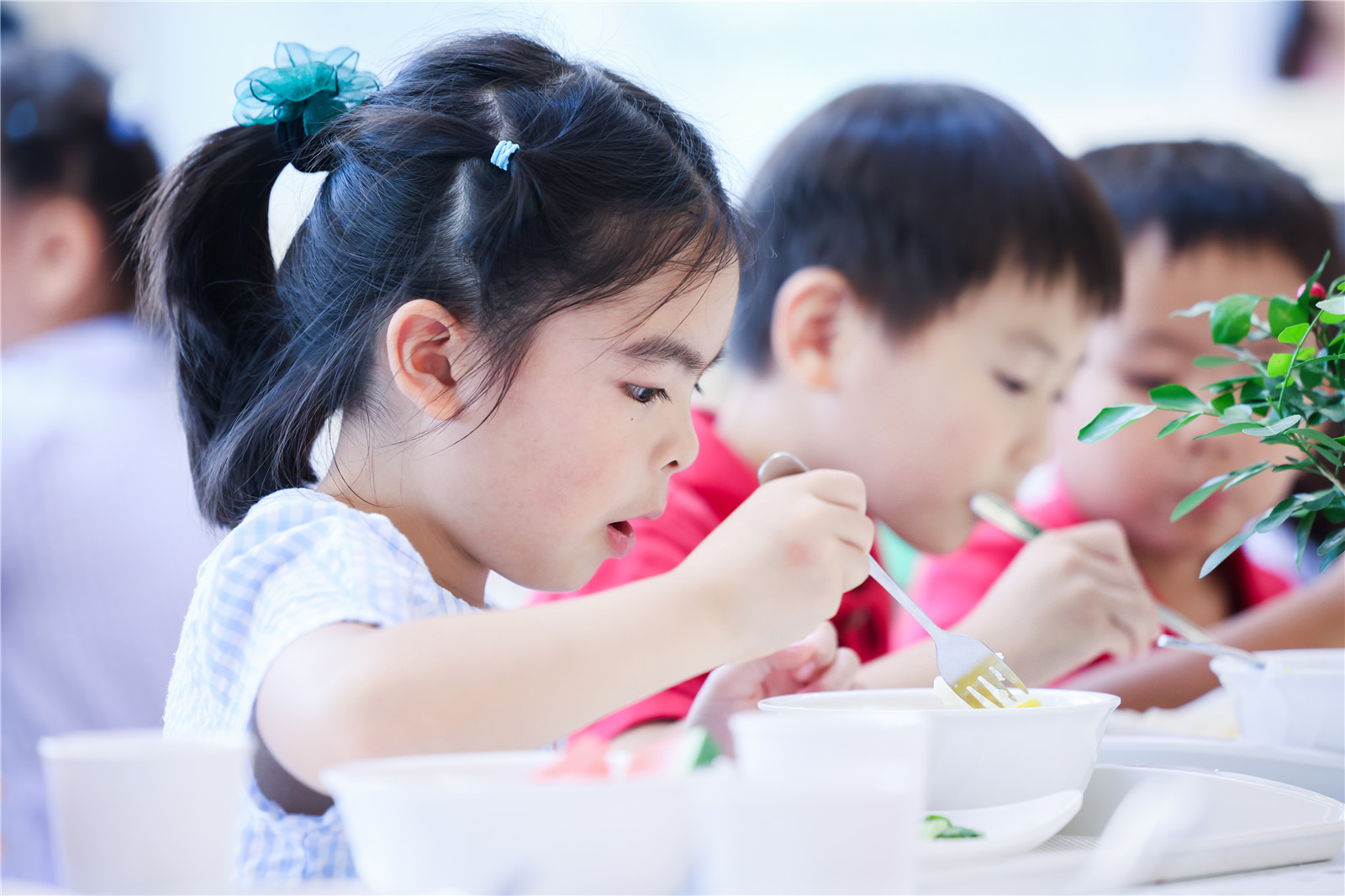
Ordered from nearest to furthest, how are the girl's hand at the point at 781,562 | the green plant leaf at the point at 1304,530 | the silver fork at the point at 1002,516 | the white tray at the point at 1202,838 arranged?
the white tray at the point at 1202,838 → the girl's hand at the point at 781,562 → the green plant leaf at the point at 1304,530 → the silver fork at the point at 1002,516

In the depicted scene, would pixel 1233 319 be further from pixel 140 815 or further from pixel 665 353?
pixel 140 815

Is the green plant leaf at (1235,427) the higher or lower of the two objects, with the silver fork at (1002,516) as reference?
higher

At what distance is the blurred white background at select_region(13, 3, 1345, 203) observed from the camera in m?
2.05

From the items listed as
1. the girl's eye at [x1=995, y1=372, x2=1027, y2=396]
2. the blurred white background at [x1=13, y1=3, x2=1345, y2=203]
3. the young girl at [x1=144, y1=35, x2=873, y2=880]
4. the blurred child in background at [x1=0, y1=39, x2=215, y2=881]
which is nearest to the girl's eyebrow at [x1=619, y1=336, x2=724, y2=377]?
the young girl at [x1=144, y1=35, x2=873, y2=880]

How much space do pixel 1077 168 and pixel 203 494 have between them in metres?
1.14

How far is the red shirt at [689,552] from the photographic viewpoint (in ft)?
3.18

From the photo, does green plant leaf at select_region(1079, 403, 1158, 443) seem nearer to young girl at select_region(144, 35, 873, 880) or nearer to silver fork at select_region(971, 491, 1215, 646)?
young girl at select_region(144, 35, 873, 880)

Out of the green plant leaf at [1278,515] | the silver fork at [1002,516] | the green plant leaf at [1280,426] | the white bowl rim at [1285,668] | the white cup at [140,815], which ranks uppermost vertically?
the green plant leaf at [1280,426]

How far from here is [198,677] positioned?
0.62 meters

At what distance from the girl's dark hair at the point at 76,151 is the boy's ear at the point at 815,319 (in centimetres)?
92

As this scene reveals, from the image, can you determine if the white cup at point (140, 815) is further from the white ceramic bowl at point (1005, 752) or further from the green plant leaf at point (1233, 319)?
the green plant leaf at point (1233, 319)

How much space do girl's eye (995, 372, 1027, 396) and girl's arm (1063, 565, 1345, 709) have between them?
37cm

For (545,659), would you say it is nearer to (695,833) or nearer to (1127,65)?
(695,833)

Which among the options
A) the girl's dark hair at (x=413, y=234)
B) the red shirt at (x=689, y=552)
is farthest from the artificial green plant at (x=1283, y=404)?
the red shirt at (x=689, y=552)
